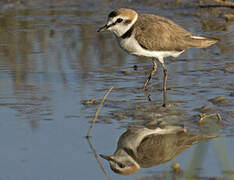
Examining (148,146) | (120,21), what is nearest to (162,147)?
(148,146)

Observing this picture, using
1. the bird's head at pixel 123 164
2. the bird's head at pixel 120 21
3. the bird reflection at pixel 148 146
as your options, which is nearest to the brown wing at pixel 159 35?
the bird's head at pixel 120 21

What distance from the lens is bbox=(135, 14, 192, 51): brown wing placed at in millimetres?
6523

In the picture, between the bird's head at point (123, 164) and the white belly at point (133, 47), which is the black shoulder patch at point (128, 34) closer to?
the white belly at point (133, 47)

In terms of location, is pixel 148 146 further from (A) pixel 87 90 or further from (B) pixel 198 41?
(B) pixel 198 41

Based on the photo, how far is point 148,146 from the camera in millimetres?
4836

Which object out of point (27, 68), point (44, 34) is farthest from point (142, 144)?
point (44, 34)

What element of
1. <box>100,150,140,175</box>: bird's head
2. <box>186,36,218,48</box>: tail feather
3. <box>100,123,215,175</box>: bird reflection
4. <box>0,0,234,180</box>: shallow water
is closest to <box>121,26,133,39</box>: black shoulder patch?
<box>0,0,234,180</box>: shallow water

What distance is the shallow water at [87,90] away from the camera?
4440 millimetres

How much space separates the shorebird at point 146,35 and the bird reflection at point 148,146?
1.17 m

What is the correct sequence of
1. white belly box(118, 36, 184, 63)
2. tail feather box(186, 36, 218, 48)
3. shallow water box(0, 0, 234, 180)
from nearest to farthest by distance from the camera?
shallow water box(0, 0, 234, 180), white belly box(118, 36, 184, 63), tail feather box(186, 36, 218, 48)

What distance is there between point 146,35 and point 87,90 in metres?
0.97

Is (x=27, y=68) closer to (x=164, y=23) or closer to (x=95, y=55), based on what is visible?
(x=95, y=55)

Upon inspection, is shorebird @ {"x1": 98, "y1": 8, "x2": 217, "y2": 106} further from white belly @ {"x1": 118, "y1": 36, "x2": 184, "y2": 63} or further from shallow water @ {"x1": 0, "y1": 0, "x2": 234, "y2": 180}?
shallow water @ {"x1": 0, "y1": 0, "x2": 234, "y2": 180}

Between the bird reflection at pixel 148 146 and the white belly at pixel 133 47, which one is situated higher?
the white belly at pixel 133 47
